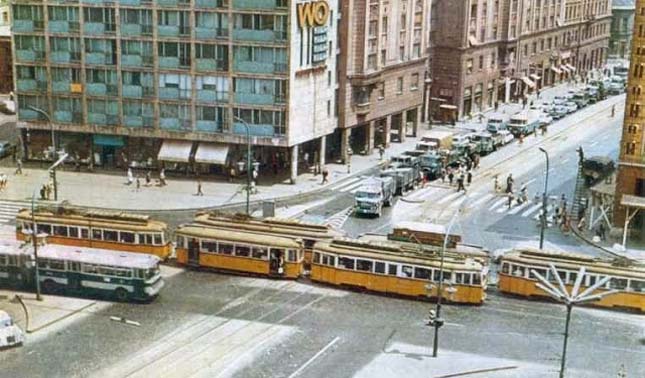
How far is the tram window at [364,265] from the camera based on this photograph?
55.6 meters

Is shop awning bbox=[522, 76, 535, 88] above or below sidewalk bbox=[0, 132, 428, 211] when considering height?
above

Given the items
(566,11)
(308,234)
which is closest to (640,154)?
(308,234)

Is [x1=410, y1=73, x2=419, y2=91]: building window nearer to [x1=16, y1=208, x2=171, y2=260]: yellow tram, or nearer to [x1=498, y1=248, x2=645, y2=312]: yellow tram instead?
[x1=16, y1=208, x2=171, y2=260]: yellow tram

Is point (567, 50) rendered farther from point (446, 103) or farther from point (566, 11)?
point (446, 103)

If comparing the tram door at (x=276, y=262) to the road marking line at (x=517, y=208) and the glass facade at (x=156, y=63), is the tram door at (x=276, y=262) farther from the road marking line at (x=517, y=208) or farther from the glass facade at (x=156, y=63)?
the road marking line at (x=517, y=208)

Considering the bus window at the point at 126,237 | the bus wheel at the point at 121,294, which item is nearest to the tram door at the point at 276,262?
the bus wheel at the point at 121,294

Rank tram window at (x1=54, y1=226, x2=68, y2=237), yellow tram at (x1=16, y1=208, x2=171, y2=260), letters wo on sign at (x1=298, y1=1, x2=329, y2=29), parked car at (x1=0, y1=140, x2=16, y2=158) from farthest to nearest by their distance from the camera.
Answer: parked car at (x1=0, y1=140, x2=16, y2=158), letters wo on sign at (x1=298, y1=1, x2=329, y2=29), tram window at (x1=54, y1=226, x2=68, y2=237), yellow tram at (x1=16, y1=208, x2=171, y2=260)

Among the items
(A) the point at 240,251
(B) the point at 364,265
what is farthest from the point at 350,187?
(B) the point at 364,265

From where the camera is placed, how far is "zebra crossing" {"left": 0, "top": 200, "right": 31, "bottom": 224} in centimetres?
7019

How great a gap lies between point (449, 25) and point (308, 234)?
62535 mm

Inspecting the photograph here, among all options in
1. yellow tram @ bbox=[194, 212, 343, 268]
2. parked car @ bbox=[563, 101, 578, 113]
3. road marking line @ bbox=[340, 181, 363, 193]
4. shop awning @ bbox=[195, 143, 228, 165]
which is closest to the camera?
yellow tram @ bbox=[194, 212, 343, 268]

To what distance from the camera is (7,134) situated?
96500 mm

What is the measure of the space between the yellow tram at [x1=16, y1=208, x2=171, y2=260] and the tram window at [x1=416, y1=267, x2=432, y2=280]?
17.1 meters

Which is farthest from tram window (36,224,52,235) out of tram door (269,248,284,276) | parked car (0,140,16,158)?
parked car (0,140,16,158)
